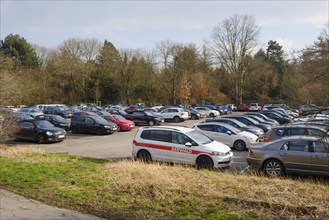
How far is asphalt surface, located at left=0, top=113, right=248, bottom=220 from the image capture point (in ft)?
24.0

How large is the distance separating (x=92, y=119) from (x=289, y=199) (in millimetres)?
21240

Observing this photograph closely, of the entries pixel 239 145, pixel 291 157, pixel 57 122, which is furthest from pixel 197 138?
pixel 57 122

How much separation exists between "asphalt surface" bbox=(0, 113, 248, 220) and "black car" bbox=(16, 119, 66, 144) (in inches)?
16.4

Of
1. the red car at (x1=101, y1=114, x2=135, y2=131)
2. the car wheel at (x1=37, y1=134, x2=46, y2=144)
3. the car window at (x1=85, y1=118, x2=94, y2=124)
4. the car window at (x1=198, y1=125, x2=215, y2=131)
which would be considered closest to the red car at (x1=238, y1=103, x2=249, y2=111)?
the red car at (x1=101, y1=114, x2=135, y2=131)

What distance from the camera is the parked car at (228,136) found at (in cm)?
1902

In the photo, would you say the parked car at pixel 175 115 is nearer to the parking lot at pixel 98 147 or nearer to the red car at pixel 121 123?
the red car at pixel 121 123

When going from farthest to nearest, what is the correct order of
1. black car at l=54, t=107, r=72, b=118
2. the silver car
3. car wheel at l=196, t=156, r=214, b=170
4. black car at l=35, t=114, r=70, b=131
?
black car at l=54, t=107, r=72, b=118 < black car at l=35, t=114, r=70, b=131 < car wheel at l=196, t=156, r=214, b=170 < the silver car

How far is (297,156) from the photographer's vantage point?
12.3 meters

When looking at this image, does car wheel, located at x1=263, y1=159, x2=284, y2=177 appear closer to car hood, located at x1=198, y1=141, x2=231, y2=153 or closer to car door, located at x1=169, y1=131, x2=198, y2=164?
car hood, located at x1=198, y1=141, x2=231, y2=153

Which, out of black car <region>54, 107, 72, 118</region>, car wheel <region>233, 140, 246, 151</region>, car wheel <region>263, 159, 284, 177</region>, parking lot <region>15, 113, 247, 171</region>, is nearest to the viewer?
car wheel <region>263, 159, 284, 177</region>

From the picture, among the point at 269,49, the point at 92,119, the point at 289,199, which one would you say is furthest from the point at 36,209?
the point at 269,49

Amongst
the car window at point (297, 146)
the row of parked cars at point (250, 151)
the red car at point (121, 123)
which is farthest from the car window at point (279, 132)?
the red car at point (121, 123)

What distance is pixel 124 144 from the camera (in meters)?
21.6

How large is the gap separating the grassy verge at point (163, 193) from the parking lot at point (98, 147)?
17.4 ft
